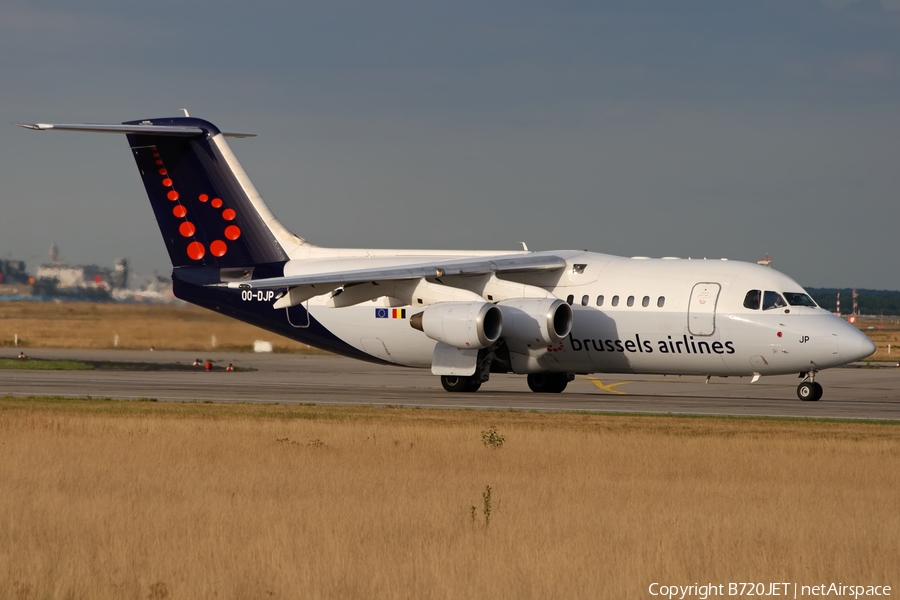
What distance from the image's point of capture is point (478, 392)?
2897cm

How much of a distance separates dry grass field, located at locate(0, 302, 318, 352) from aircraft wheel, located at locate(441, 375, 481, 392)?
1399 centimetres

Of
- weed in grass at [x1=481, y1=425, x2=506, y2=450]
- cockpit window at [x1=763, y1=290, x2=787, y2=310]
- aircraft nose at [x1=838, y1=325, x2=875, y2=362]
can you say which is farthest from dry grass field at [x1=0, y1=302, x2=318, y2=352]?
weed in grass at [x1=481, y1=425, x2=506, y2=450]

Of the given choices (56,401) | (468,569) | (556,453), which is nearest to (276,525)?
(468,569)

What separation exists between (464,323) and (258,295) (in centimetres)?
654

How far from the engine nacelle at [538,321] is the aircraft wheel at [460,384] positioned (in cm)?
168

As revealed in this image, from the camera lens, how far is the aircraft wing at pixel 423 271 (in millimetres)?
27172

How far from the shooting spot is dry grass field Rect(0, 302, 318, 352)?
1671 inches

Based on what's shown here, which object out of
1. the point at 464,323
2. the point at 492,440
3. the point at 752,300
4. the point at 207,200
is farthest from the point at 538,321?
the point at 492,440

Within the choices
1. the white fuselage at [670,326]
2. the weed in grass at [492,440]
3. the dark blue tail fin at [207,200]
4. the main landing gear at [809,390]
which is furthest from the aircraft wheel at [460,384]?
the weed in grass at [492,440]

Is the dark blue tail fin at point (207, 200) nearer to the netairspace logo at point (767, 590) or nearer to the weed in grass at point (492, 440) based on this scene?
the weed in grass at point (492, 440)

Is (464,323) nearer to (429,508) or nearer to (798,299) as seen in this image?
(798,299)

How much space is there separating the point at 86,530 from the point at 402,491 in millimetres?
3408

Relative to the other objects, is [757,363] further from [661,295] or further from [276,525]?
[276,525]

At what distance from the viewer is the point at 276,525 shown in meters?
10.3
